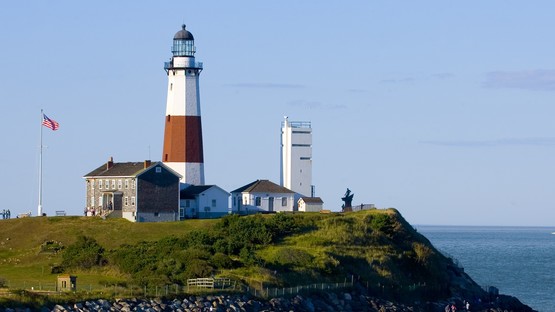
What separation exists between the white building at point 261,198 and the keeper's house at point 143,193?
23.3 feet

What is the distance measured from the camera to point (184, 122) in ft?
263

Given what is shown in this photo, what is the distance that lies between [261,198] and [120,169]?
1016 cm

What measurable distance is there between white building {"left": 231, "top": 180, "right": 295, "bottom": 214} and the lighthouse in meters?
3.81

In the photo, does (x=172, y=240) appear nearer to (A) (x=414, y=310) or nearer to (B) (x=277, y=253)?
(B) (x=277, y=253)

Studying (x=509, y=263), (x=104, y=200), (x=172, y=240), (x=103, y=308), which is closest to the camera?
(x=103, y=308)

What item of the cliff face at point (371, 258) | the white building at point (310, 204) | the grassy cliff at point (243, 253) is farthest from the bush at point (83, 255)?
the white building at point (310, 204)

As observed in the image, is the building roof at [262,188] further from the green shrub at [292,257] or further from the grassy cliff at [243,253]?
the green shrub at [292,257]

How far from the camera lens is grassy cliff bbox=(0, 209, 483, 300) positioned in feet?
191

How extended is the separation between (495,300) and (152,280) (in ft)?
69.1

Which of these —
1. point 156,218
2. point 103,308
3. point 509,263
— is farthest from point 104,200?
point 509,263

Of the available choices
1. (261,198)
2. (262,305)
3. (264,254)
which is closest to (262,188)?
(261,198)

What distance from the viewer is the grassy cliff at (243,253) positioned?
5819cm

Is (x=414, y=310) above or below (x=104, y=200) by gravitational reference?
below

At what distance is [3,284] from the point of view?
5225 centimetres
